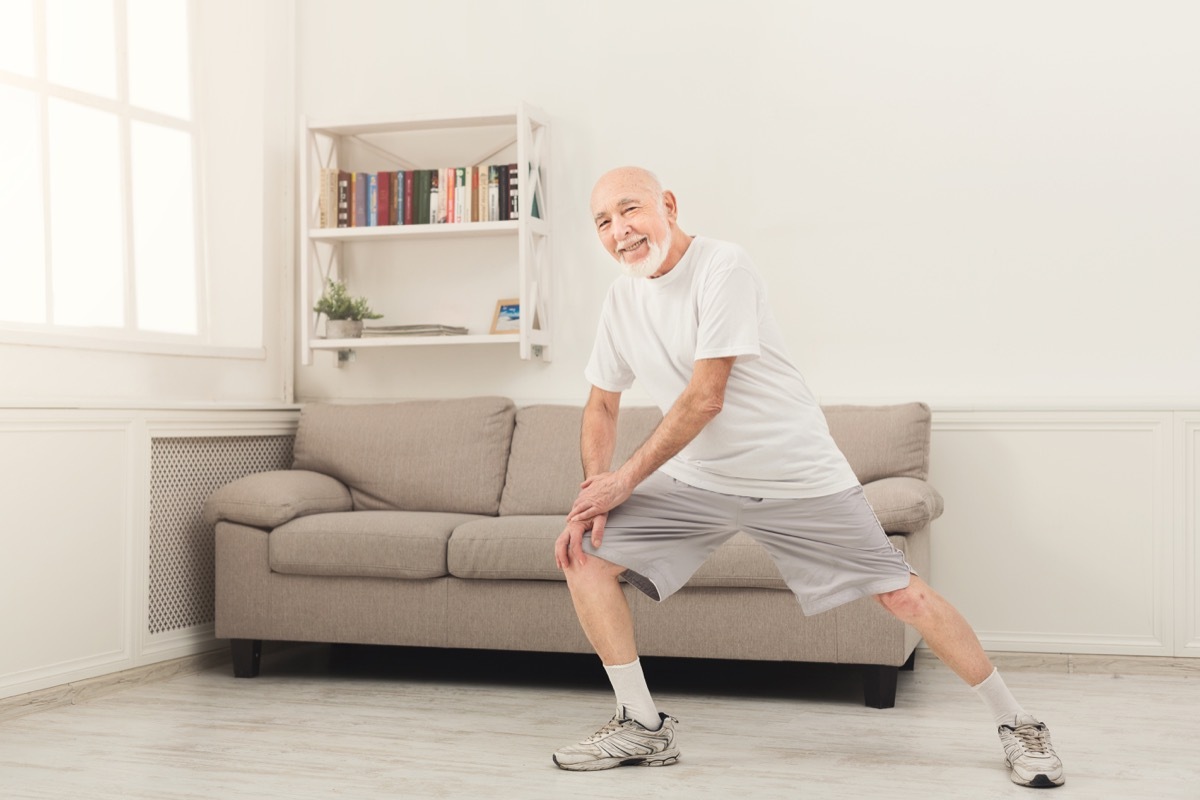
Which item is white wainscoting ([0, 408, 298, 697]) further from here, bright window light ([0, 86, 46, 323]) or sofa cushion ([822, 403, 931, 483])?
sofa cushion ([822, 403, 931, 483])

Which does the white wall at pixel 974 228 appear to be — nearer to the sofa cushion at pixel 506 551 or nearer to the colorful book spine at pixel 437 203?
the colorful book spine at pixel 437 203

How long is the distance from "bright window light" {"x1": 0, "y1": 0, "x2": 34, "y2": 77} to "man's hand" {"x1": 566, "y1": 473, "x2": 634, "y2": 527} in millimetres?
2400

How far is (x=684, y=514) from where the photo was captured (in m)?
2.64

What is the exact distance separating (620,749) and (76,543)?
176 cm

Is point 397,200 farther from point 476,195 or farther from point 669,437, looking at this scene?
point 669,437

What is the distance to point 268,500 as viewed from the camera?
374cm

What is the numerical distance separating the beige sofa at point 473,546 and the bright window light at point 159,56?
1209 mm

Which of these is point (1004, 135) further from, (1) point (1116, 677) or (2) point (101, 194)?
(2) point (101, 194)

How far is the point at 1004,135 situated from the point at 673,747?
236cm

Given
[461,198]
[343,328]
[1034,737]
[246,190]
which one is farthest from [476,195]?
[1034,737]

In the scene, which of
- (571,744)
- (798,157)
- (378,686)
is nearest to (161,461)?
(378,686)

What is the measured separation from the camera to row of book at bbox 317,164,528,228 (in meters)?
4.30

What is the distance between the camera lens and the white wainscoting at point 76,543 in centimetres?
333

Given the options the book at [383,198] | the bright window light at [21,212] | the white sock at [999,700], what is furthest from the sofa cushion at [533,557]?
the bright window light at [21,212]
